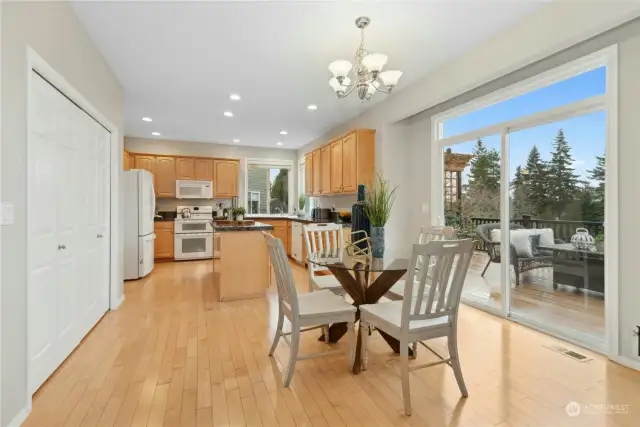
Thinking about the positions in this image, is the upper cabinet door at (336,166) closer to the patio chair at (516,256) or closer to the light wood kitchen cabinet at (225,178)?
the patio chair at (516,256)

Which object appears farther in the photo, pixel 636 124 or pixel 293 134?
pixel 293 134

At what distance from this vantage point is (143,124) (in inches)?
230

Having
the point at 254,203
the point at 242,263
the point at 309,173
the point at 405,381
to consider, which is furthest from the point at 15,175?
the point at 254,203

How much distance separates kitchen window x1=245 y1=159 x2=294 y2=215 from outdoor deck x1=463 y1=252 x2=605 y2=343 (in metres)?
5.42

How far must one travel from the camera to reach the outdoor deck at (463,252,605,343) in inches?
108

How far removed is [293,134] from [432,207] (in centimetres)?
353

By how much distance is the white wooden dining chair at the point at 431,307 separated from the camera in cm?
175

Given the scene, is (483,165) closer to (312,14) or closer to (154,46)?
(312,14)

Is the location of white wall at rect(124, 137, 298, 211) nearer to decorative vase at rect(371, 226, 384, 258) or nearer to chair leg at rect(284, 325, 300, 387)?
decorative vase at rect(371, 226, 384, 258)

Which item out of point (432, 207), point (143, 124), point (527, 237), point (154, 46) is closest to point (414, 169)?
point (432, 207)

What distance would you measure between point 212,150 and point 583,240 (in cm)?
699

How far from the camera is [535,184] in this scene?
3164mm

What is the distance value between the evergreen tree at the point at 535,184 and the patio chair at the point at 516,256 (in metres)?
0.25

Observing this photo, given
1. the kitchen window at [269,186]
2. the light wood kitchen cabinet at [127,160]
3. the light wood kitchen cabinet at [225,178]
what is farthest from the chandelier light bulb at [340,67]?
the kitchen window at [269,186]
